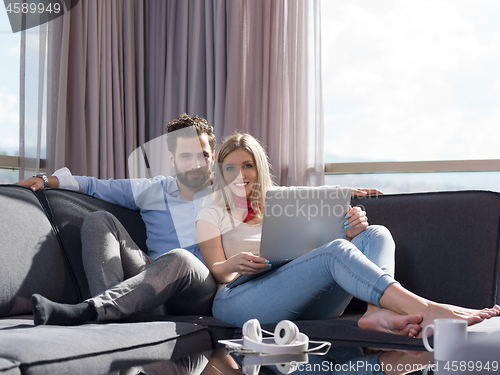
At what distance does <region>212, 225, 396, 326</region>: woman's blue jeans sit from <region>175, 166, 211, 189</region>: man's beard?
0.62m

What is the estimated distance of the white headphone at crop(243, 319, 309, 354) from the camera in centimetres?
103

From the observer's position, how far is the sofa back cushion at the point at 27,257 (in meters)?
1.55

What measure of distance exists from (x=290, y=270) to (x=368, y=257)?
0.93 feet

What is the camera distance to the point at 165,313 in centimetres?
174

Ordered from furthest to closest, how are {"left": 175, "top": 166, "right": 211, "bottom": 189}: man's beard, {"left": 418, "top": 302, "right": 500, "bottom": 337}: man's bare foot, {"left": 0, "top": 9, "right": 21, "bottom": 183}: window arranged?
{"left": 0, "top": 9, "right": 21, "bottom": 183}: window, {"left": 175, "top": 166, "right": 211, "bottom": 189}: man's beard, {"left": 418, "top": 302, "right": 500, "bottom": 337}: man's bare foot

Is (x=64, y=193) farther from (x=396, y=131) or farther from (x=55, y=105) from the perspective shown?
(x=396, y=131)

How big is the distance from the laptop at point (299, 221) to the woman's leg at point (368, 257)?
0.13 metres

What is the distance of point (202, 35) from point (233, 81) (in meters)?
0.40

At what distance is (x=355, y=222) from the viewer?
1661 mm

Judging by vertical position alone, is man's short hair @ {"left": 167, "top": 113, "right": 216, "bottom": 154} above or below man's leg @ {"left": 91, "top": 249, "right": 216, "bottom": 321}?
above

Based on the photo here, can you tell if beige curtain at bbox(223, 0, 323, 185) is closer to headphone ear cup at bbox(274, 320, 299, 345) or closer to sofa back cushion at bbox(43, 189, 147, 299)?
sofa back cushion at bbox(43, 189, 147, 299)

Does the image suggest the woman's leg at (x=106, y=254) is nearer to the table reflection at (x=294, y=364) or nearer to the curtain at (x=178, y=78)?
the table reflection at (x=294, y=364)

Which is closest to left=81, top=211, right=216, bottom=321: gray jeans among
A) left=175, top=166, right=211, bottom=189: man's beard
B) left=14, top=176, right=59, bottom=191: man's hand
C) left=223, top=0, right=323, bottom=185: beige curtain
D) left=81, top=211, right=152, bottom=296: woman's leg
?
left=81, top=211, right=152, bottom=296: woman's leg

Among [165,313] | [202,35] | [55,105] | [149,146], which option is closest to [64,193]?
[165,313]
